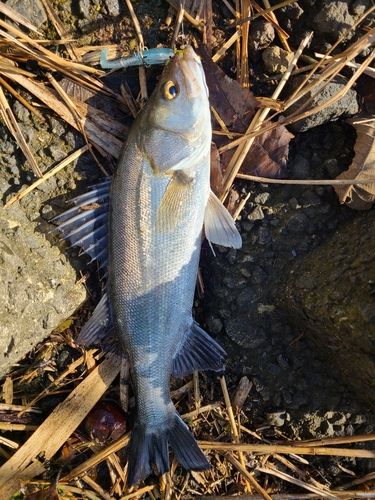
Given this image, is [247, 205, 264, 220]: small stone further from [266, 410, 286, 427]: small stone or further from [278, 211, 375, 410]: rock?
[266, 410, 286, 427]: small stone

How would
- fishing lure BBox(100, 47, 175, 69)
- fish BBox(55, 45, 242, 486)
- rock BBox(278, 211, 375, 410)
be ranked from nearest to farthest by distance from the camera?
rock BBox(278, 211, 375, 410) → fish BBox(55, 45, 242, 486) → fishing lure BBox(100, 47, 175, 69)

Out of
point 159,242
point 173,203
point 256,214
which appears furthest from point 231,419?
point 173,203

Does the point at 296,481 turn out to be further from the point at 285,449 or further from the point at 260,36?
the point at 260,36

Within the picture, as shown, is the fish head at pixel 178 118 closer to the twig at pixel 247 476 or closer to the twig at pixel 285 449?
the twig at pixel 285 449

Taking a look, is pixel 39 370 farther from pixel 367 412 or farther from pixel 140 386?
pixel 367 412


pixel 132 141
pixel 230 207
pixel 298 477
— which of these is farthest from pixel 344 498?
pixel 132 141

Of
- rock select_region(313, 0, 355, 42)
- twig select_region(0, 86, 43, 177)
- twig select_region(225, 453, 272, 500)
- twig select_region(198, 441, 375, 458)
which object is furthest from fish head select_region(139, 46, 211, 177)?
twig select_region(225, 453, 272, 500)
